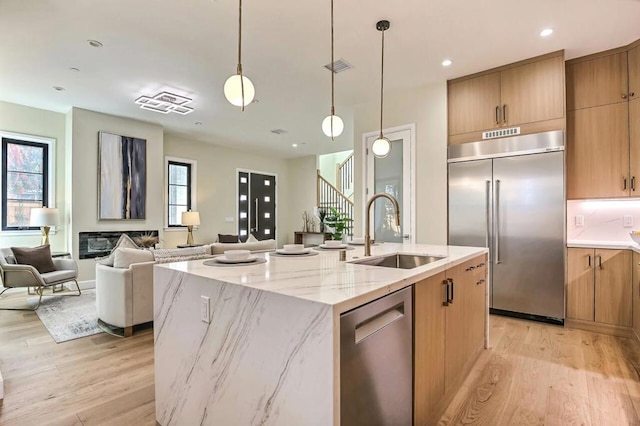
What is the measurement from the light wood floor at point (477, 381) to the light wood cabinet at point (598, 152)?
154 cm

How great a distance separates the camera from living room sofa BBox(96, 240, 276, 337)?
3289 mm

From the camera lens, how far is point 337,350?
105cm

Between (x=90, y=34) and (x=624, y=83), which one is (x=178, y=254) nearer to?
(x=90, y=34)

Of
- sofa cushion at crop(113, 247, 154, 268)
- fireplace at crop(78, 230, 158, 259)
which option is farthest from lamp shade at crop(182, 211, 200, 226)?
sofa cushion at crop(113, 247, 154, 268)

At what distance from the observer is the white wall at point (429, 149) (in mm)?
4254

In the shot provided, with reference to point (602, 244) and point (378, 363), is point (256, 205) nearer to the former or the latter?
point (602, 244)

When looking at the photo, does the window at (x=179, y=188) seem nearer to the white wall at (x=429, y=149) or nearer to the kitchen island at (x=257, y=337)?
the white wall at (x=429, y=149)

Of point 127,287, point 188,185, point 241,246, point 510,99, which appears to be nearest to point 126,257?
point 127,287

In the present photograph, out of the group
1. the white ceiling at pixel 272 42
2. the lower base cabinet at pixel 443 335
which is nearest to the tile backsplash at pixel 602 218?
the white ceiling at pixel 272 42

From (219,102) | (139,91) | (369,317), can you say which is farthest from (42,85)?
(369,317)

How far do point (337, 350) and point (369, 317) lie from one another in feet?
0.79

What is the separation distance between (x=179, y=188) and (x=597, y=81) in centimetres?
722

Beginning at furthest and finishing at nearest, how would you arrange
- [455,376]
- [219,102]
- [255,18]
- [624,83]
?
[219,102]
[624,83]
[255,18]
[455,376]

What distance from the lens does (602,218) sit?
368 centimetres
